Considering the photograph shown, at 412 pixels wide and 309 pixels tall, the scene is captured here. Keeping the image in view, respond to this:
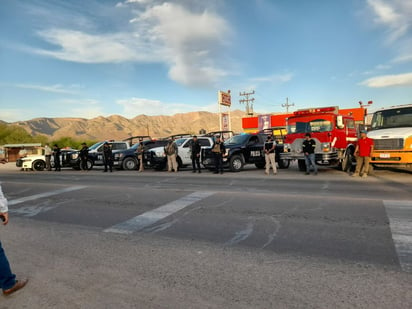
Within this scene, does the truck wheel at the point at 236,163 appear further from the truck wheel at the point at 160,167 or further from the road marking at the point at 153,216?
the road marking at the point at 153,216

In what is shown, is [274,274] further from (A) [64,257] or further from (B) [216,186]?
Answer: (B) [216,186]

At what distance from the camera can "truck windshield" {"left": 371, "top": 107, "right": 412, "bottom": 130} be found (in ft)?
37.1

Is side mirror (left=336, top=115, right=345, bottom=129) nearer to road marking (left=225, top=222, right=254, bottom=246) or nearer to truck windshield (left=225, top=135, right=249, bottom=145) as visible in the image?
truck windshield (left=225, top=135, right=249, bottom=145)

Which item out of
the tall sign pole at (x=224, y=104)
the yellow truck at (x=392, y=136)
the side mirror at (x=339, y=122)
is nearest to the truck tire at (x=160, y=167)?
the side mirror at (x=339, y=122)

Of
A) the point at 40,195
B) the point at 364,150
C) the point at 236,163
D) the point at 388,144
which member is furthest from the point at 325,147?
the point at 40,195

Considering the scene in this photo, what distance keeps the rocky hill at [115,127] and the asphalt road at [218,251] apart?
129 metres

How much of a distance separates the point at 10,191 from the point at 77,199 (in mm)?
4040

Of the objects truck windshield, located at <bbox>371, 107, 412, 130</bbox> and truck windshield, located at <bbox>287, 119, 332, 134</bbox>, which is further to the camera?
truck windshield, located at <bbox>287, 119, 332, 134</bbox>

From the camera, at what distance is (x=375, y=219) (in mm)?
5484

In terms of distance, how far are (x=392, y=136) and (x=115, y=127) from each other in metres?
156

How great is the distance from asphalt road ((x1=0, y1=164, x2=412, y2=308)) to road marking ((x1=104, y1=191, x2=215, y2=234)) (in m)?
0.03

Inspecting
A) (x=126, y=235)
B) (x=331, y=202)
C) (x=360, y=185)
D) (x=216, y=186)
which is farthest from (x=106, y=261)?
(x=360, y=185)

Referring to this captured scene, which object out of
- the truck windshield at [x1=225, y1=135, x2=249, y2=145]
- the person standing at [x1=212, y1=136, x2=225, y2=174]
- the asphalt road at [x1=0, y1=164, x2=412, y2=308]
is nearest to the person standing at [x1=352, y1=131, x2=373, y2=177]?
the asphalt road at [x1=0, y1=164, x2=412, y2=308]

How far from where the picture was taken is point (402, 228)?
494cm
